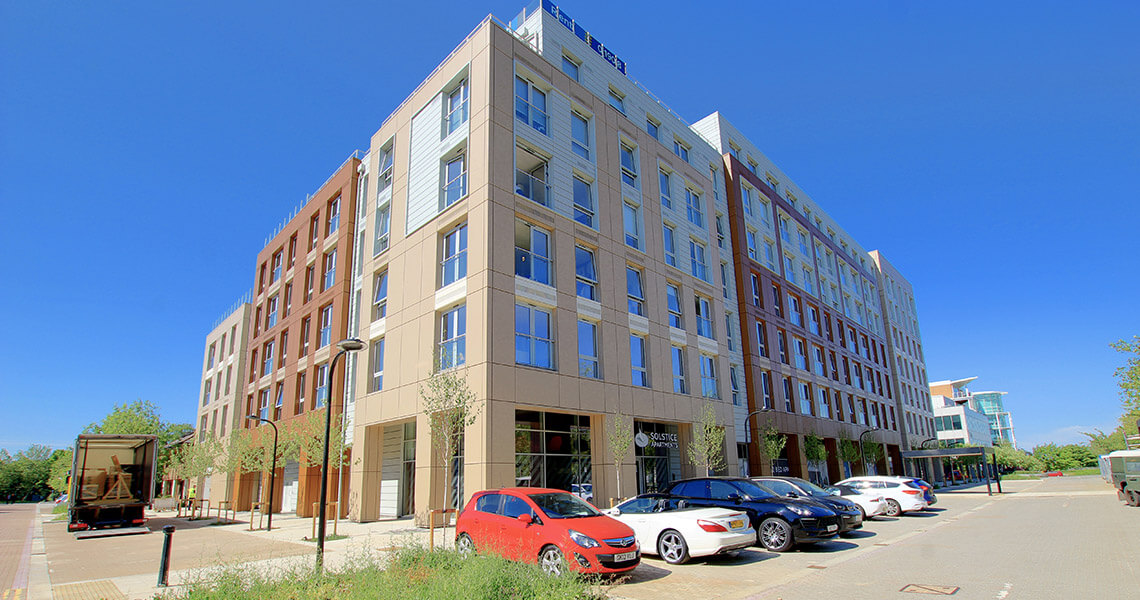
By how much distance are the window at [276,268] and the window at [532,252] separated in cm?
2442

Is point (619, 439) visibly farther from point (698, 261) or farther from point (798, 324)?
point (798, 324)

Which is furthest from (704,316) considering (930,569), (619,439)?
(930,569)

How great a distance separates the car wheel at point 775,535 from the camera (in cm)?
1298

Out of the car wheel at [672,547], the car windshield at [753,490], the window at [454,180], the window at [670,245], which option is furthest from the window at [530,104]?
the car wheel at [672,547]

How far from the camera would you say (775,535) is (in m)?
13.2

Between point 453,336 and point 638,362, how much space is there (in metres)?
8.44

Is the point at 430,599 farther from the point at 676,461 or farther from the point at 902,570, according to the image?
the point at 676,461

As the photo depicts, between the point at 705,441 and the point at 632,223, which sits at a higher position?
the point at 632,223

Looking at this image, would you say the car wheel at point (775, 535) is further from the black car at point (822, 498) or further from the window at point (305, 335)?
the window at point (305, 335)

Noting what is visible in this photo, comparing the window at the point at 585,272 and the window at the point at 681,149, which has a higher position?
the window at the point at 681,149

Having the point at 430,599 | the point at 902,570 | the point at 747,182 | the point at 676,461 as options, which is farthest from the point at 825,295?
the point at 430,599

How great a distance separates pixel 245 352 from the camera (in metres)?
42.0

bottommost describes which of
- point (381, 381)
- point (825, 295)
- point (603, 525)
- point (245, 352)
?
point (603, 525)

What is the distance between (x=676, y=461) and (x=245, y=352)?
106 ft
